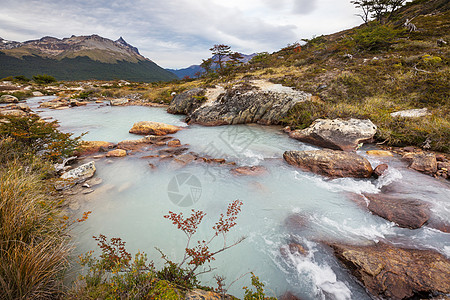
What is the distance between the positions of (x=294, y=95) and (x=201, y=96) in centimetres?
830

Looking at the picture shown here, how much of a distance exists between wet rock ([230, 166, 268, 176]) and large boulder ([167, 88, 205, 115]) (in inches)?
420

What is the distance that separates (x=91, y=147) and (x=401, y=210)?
12243 millimetres

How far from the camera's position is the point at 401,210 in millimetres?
4348

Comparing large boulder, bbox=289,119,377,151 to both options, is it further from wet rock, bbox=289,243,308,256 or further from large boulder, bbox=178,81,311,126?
wet rock, bbox=289,243,308,256

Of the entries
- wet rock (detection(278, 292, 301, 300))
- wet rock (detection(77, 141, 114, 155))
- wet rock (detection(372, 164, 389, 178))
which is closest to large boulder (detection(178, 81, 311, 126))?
wet rock (detection(77, 141, 114, 155))

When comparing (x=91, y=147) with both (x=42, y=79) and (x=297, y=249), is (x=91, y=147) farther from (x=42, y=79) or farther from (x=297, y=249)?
(x=42, y=79)

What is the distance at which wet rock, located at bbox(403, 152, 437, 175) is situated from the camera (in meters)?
5.86

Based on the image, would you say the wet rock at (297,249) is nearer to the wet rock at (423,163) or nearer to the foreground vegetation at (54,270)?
the foreground vegetation at (54,270)

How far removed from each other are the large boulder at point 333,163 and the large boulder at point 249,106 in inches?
260

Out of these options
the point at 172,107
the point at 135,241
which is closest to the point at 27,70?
the point at 172,107

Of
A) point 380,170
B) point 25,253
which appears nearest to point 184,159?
point 25,253

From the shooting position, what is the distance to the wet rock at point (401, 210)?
405 cm

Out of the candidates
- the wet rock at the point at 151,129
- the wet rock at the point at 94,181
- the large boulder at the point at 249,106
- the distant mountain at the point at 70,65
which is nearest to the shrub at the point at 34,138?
the wet rock at the point at 94,181

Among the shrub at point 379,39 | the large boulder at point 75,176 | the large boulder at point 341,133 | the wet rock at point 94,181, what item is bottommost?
the wet rock at point 94,181
